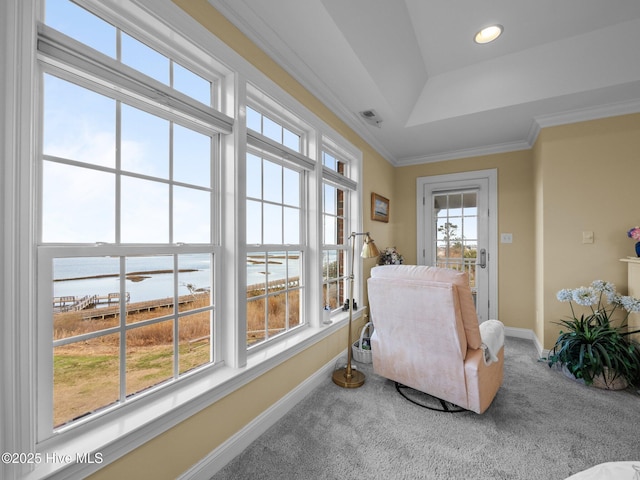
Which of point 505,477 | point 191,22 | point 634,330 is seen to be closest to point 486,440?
point 505,477

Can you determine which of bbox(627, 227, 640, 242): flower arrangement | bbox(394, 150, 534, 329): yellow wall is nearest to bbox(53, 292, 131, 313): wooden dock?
bbox(627, 227, 640, 242): flower arrangement

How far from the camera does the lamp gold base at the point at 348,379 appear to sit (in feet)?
7.69

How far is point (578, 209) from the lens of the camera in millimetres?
2855

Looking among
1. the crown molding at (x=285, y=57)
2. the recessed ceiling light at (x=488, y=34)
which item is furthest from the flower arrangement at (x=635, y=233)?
the crown molding at (x=285, y=57)

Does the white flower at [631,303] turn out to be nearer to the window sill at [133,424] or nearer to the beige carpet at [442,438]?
the beige carpet at [442,438]

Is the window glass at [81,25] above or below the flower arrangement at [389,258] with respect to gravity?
above

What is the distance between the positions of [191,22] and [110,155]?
0.76 metres

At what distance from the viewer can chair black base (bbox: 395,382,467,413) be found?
2027 millimetres

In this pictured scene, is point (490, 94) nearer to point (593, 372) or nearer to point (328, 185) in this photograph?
point (328, 185)

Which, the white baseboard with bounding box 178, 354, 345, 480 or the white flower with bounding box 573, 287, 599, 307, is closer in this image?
the white baseboard with bounding box 178, 354, 345, 480

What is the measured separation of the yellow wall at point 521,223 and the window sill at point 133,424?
0.05m

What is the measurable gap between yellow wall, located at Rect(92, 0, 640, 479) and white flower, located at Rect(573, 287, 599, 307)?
264 mm

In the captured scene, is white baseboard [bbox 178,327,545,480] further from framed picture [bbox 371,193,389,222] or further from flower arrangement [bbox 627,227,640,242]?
flower arrangement [bbox 627,227,640,242]

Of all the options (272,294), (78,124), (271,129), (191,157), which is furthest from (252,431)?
(271,129)
